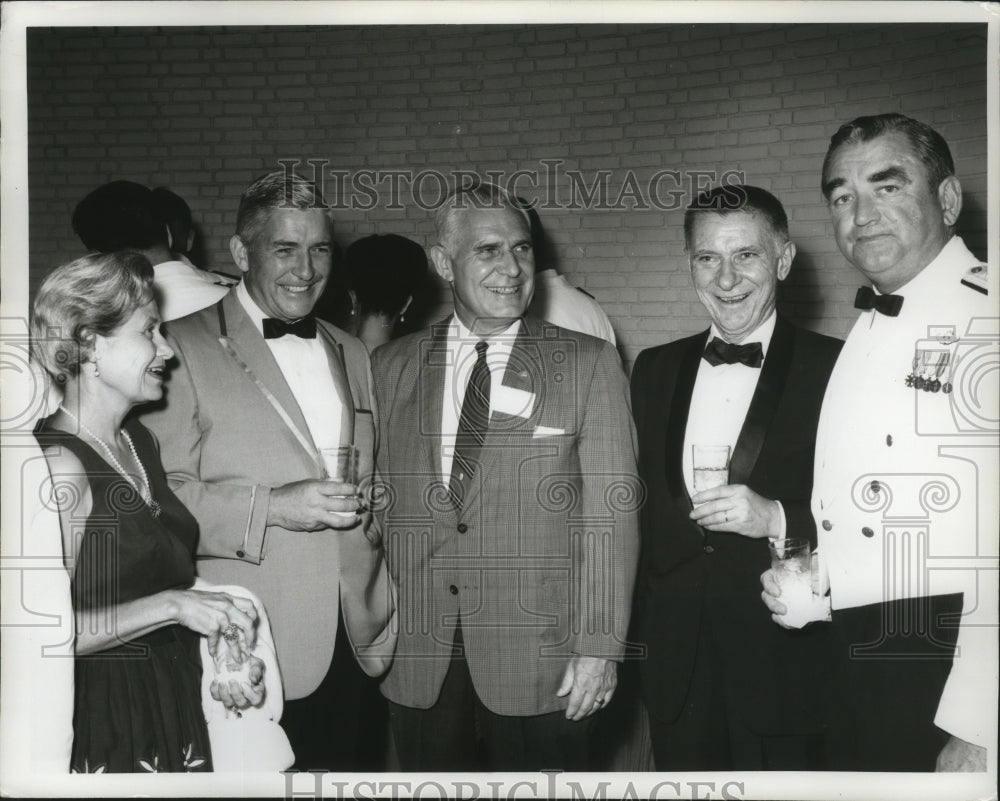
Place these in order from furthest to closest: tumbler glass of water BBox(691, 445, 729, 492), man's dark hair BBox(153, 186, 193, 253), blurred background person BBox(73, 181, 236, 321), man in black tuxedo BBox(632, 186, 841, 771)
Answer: man's dark hair BBox(153, 186, 193, 253) < blurred background person BBox(73, 181, 236, 321) < man in black tuxedo BBox(632, 186, 841, 771) < tumbler glass of water BBox(691, 445, 729, 492)

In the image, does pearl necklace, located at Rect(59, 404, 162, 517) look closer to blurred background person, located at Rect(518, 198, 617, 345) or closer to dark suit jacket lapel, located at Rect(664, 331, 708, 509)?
blurred background person, located at Rect(518, 198, 617, 345)

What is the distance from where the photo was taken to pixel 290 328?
3.54 metres

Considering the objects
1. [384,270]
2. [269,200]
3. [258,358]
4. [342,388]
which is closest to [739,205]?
[384,270]

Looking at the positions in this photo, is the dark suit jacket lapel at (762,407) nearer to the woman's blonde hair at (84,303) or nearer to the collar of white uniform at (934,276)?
the collar of white uniform at (934,276)

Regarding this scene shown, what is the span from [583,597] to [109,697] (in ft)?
5.68

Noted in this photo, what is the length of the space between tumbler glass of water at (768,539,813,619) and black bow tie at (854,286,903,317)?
874mm

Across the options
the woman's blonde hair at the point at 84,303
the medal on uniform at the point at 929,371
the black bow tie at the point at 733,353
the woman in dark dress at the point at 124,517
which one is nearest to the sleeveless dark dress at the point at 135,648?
the woman in dark dress at the point at 124,517

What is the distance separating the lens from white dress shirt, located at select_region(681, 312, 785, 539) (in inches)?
142

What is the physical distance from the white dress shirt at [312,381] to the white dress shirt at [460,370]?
0.39 meters

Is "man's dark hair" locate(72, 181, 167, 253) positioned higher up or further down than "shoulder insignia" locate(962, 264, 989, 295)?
higher up

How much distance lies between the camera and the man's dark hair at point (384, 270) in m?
3.87

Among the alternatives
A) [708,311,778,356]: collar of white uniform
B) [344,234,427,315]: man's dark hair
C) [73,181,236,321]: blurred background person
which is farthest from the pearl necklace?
[708,311,778,356]: collar of white uniform

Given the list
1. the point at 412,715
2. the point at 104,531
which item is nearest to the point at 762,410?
the point at 412,715

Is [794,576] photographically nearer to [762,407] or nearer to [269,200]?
[762,407]
